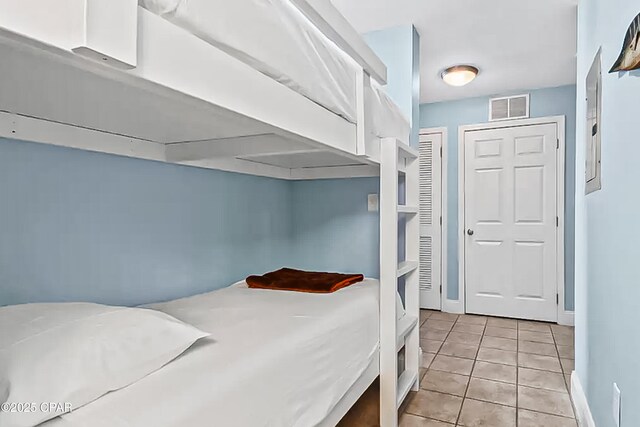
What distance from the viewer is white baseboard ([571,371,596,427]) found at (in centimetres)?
188

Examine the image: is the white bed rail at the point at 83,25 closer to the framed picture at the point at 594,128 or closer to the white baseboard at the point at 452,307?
the framed picture at the point at 594,128

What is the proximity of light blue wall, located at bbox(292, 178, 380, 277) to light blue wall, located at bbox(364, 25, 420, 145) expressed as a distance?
57 cm

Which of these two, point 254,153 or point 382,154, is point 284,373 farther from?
point 382,154

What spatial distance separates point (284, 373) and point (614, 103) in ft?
4.72

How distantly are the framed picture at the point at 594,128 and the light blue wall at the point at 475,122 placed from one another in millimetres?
2290

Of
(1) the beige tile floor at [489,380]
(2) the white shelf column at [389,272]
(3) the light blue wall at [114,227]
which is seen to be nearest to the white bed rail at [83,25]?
(3) the light blue wall at [114,227]

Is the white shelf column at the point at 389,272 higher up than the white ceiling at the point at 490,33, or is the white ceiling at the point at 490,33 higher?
the white ceiling at the point at 490,33

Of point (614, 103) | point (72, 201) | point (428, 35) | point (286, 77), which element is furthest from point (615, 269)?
point (428, 35)

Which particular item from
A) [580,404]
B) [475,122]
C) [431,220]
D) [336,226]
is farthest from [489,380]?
[475,122]

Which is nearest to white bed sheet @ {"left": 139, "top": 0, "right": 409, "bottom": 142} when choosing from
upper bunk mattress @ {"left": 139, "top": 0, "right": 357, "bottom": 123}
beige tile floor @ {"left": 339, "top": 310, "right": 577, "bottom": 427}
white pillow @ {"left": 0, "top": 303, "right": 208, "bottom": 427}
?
upper bunk mattress @ {"left": 139, "top": 0, "right": 357, "bottom": 123}

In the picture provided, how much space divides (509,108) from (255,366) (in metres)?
4.08

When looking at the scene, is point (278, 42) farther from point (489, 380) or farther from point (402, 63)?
point (489, 380)

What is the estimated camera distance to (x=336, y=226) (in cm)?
293

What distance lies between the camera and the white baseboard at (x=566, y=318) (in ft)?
13.0
